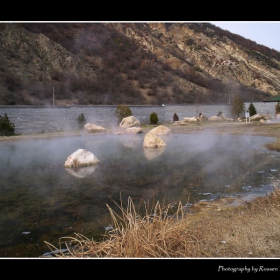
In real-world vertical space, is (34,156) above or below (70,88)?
below

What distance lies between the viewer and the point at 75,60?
1033 centimetres

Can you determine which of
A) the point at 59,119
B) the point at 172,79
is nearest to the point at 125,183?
the point at 172,79

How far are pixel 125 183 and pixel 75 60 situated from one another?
620 cm

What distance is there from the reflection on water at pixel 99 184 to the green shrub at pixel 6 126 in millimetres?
4906

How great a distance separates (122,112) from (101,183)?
14.7 meters

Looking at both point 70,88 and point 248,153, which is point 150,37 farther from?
point 248,153

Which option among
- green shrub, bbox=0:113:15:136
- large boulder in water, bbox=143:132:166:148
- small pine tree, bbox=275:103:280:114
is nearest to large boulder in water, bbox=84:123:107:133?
green shrub, bbox=0:113:15:136

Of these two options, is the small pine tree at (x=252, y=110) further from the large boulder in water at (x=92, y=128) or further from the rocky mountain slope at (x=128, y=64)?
the large boulder in water at (x=92, y=128)

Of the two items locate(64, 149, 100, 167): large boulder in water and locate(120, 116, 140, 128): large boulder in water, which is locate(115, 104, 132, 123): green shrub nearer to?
locate(120, 116, 140, 128): large boulder in water

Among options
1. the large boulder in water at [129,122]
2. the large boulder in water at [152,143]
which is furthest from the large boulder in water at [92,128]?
the large boulder in water at [152,143]

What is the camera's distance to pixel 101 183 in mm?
5816

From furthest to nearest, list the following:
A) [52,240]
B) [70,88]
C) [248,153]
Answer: [70,88], [248,153], [52,240]

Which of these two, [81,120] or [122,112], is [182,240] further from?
[122,112]
